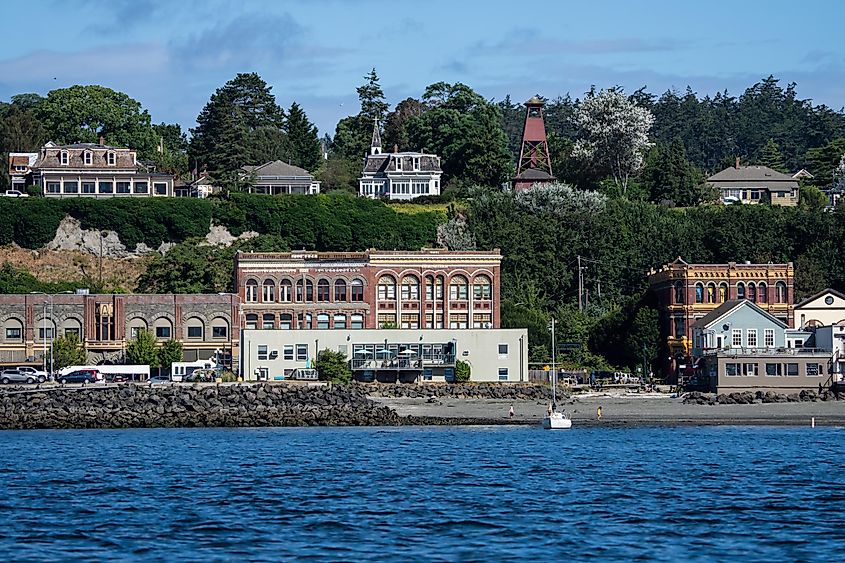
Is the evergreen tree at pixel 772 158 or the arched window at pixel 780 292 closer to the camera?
the arched window at pixel 780 292

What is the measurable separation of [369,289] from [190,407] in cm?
2344

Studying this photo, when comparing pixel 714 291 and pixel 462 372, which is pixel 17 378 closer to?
pixel 462 372

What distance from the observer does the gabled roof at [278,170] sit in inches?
5157

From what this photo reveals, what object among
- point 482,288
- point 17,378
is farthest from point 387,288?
point 17,378

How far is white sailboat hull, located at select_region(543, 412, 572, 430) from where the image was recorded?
71.4 metres

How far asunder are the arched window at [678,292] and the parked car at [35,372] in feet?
127

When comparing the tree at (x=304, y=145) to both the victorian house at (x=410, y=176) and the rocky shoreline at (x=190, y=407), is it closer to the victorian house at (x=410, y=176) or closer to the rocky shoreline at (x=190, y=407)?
the victorian house at (x=410, y=176)

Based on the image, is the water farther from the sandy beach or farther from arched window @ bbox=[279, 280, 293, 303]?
arched window @ bbox=[279, 280, 293, 303]

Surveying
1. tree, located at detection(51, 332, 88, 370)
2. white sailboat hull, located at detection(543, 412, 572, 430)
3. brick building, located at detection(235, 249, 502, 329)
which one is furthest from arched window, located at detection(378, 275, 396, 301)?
white sailboat hull, located at detection(543, 412, 572, 430)

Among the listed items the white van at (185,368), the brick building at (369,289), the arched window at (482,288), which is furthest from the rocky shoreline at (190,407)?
the arched window at (482,288)

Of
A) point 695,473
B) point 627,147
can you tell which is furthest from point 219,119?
point 695,473

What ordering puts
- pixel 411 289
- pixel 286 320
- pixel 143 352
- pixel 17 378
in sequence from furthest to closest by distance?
pixel 411 289 → pixel 286 320 → pixel 143 352 → pixel 17 378

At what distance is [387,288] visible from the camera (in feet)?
328

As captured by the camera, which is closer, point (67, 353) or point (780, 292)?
point (67, 353)
